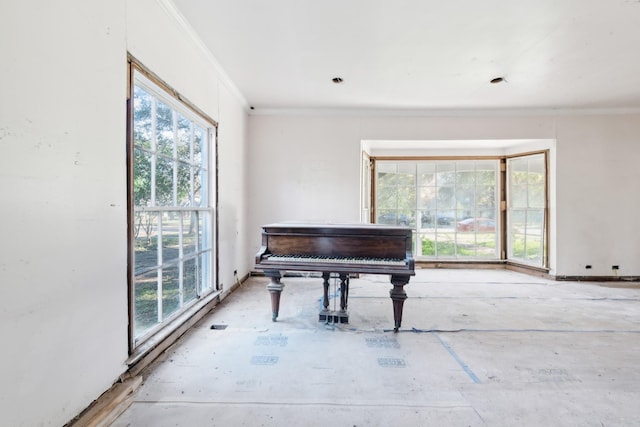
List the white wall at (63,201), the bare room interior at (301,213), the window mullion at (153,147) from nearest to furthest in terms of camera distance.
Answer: the white wall at (63,201) < the bare room interior at (301,213) < the window mullion at (153,147)

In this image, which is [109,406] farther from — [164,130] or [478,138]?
[478,138]

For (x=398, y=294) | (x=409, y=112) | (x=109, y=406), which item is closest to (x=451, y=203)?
(x=409, y=112)

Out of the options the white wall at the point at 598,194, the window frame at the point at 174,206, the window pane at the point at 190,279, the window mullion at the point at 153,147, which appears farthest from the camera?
the white wall at the point at 598,194

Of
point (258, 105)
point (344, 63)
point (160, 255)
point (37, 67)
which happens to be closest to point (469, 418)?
point (160, 255)

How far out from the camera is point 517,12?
240 centimetres

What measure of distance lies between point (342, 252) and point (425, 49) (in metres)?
2.11

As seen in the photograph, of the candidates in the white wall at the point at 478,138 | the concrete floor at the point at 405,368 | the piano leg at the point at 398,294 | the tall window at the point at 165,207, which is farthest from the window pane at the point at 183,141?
the piano leg at the point at 398,294

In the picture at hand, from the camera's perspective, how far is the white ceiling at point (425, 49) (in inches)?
93.7

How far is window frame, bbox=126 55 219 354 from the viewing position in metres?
1.93

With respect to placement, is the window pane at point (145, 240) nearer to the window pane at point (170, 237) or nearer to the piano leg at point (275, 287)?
the window pane at point (170, 237)

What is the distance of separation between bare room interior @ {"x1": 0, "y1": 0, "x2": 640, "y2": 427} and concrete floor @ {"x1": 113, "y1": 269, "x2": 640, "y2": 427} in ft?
0.06

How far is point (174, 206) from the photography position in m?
2.67

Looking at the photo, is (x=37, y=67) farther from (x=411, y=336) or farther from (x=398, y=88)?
(x=398, y=88)

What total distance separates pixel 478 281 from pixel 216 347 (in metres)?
4.00
